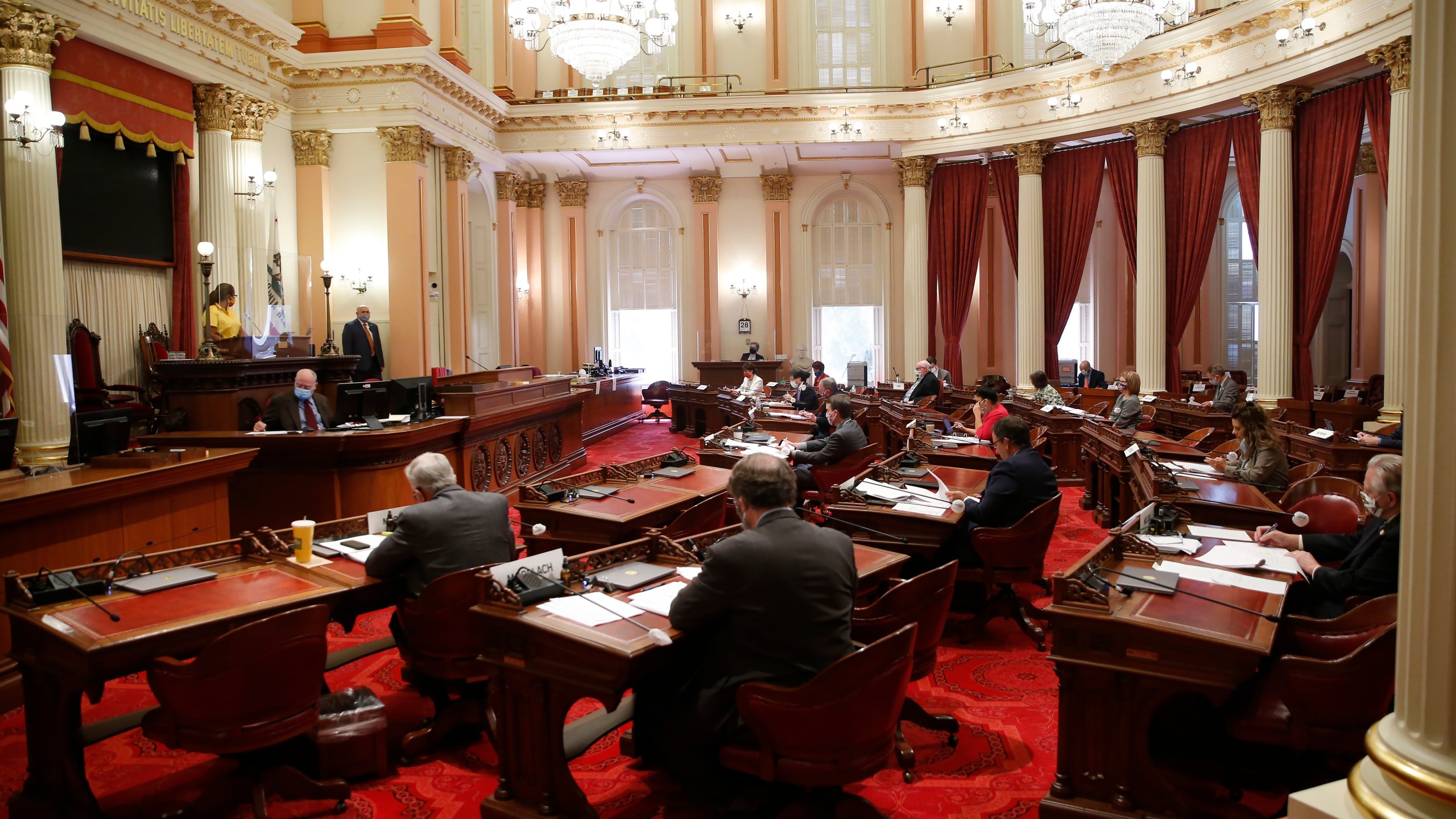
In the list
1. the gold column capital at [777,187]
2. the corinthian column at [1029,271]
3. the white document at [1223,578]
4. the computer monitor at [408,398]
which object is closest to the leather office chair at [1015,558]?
the white document at [1223,578]

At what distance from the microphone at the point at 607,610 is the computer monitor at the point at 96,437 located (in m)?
3.78

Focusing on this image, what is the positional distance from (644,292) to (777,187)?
3.73 meters

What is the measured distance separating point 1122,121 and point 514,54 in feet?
36.4

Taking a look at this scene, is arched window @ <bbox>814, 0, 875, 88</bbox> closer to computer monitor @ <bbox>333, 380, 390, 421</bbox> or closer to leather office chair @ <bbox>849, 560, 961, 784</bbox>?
computer monitor @ <bbox>333, 380, 390, 421</bbox>

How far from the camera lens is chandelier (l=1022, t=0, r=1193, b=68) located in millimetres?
9945

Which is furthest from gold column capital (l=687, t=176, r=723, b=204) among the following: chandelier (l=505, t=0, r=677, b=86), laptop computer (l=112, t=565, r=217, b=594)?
laptop computer (l=112, t=565, r=217, b=594)

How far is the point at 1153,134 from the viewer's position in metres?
13.5

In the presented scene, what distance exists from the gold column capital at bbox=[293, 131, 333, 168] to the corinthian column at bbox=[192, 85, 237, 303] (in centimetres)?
151

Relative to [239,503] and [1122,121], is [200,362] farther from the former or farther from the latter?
[1122,121]

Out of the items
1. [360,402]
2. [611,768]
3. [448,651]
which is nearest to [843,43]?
[360,402]

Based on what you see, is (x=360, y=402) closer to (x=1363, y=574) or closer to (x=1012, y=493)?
(x=1012, y=493)

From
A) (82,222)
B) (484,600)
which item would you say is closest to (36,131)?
(82,222)

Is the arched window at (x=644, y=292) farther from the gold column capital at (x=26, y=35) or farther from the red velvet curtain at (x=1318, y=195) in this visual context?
the gold column capital at (x=26, y=35)

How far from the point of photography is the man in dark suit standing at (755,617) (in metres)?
2.85
